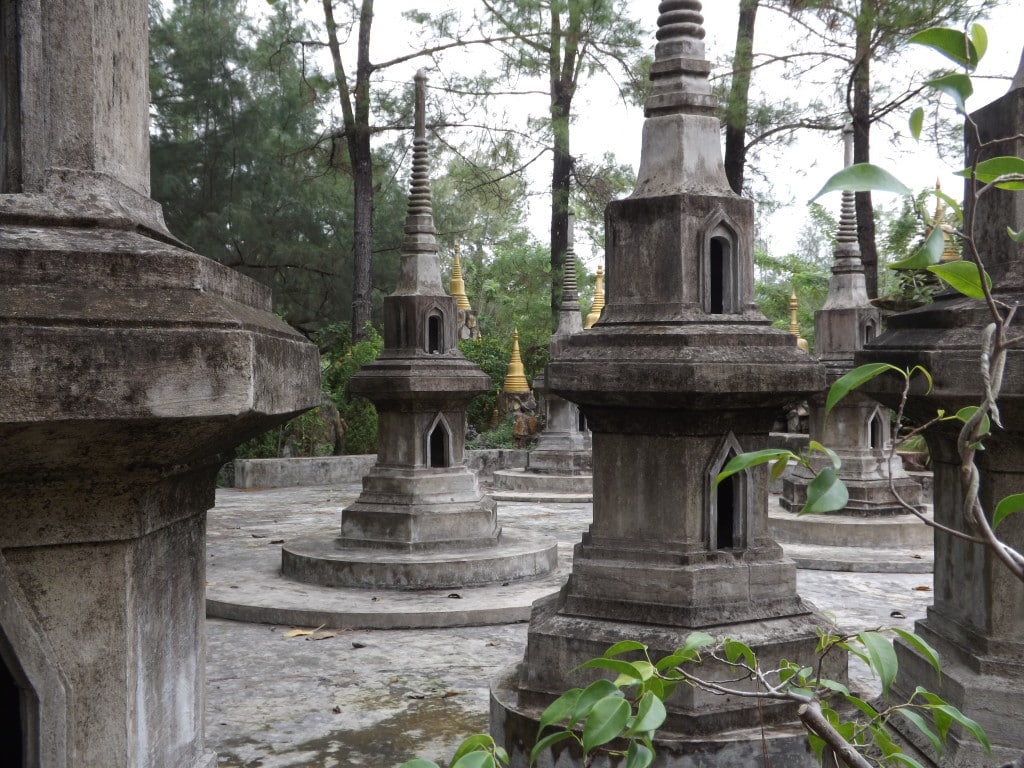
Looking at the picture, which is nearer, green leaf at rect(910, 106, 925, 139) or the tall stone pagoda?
green leaf at rect(910, 106, 925, 139)

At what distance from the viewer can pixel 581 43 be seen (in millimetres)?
16281

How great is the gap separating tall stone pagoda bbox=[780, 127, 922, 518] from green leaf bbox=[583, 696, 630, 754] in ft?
27.3

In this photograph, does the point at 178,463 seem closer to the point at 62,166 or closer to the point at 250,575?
the point at 62,166

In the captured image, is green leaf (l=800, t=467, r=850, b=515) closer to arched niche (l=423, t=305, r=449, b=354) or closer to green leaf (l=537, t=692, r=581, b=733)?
green leaf (l=537, t=692, r=581, b=733)

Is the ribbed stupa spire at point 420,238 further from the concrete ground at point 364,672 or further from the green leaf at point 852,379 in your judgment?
the green leaf at point 852,379

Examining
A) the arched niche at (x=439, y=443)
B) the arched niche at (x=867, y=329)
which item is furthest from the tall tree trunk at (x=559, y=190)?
the arched niche at (x=439, y=443)

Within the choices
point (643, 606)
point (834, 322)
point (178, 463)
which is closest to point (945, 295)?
point (643, 606)

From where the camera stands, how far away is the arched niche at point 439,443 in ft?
27.4

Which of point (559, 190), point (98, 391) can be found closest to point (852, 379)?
point (98, 391)

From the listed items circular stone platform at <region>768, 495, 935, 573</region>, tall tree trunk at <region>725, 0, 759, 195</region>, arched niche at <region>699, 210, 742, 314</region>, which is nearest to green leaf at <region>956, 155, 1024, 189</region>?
arched niche at <region>699, 210, 742, 314</region>

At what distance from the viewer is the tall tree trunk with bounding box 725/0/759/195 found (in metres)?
14.4

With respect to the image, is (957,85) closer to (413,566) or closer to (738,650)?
(738,650)

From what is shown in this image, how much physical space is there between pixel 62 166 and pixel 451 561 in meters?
5.45

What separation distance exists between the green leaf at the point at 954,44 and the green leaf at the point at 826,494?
480 mm
